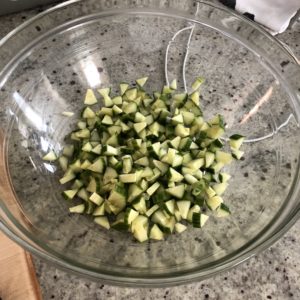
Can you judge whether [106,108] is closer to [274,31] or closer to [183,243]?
[183,243]

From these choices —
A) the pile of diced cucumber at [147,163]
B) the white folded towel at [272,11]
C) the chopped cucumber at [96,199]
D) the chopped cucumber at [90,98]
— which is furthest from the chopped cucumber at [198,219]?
the white folded towel at [272,11]

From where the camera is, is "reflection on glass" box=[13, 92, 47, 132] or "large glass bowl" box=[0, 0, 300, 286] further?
"reflection on glass" box=[13, 92, 47, 132]

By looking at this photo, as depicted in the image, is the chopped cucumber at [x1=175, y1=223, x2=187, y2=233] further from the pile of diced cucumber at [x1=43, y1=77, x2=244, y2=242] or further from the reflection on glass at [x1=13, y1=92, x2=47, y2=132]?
the reflection on glass at [x1=13, y1=92, x2=47, y2=132]

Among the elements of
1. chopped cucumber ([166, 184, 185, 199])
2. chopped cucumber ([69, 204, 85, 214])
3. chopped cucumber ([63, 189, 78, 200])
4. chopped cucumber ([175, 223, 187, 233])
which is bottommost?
chopped cucumber ([69, 204, 85, 214])

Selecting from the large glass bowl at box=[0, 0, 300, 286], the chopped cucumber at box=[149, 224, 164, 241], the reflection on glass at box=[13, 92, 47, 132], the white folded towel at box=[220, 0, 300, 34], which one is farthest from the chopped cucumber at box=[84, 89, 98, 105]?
the white folded towel at box=[220, 0, 300, 34]

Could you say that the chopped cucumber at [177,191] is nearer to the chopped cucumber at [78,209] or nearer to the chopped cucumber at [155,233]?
the chopped cucumber at [155,233]

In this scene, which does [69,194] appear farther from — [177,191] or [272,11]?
[272,11]

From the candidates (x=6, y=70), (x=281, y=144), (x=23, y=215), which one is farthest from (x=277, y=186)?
(x=6, y=70)

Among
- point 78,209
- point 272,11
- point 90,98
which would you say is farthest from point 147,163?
point 272,11
